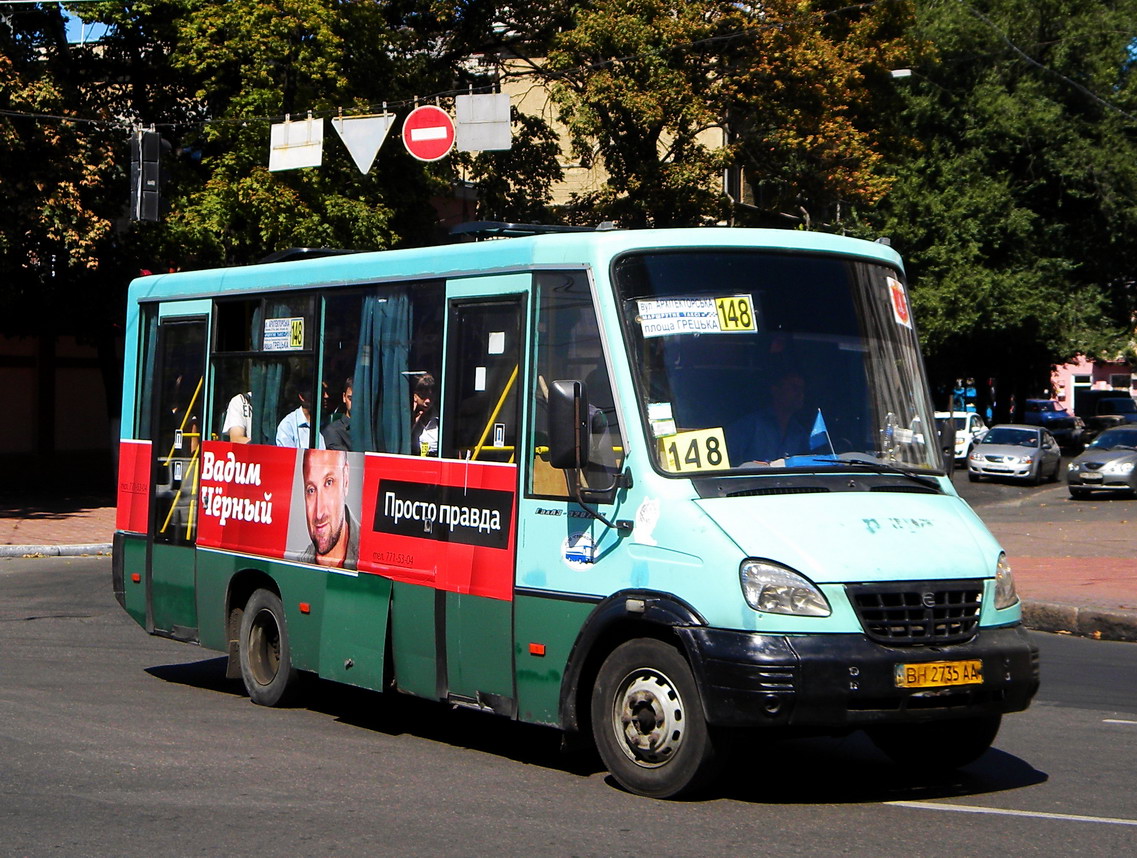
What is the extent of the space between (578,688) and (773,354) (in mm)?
1808

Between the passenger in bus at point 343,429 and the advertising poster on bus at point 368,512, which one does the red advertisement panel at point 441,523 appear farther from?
the passenger in bus at point 343,429

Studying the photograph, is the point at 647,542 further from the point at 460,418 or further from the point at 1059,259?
the point at 1059,259

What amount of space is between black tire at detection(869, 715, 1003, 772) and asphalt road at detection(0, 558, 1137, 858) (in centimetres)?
11

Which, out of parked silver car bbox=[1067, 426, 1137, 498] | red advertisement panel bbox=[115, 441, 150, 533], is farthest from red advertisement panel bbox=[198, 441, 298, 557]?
parked silver car bbox=[1067, 426, 1137, 498]

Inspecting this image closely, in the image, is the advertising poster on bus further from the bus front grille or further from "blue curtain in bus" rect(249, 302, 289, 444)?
the bus front grille

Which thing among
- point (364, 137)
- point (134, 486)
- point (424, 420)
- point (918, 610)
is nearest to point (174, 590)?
point (134, 486)

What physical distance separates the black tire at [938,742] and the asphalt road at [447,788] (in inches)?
4.3

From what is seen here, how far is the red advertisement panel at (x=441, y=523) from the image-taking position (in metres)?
7.52

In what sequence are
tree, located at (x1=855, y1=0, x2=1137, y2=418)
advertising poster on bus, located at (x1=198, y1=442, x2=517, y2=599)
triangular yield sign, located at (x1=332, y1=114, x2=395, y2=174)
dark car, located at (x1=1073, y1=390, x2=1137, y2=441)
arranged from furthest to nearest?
dark car, located at (x1=1073, y1=390, x2=1137, y2=441), tree, located at (x1=855, y1=0, x2=1137, y2=418), triangular yield sign, located at (x1=332, y1=114, x2=395, y2=174), advertising poster on bus, located at (x1=198, y1=442, x2=517, y2=599)

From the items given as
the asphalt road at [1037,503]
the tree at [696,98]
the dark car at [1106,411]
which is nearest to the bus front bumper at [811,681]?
the asphalt road at [1037,503]

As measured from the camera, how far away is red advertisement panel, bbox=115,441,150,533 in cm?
1055

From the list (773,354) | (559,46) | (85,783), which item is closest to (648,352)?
(773,354)

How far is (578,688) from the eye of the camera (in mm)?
7023

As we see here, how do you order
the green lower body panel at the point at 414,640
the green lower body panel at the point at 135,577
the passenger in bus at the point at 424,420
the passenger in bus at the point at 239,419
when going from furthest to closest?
the green lower body panel at the point at 135,577
the passenger in bus at the point at 239,419
the passenger in bus at the point at 424,420
the green lower body panel at the point at 414,640
